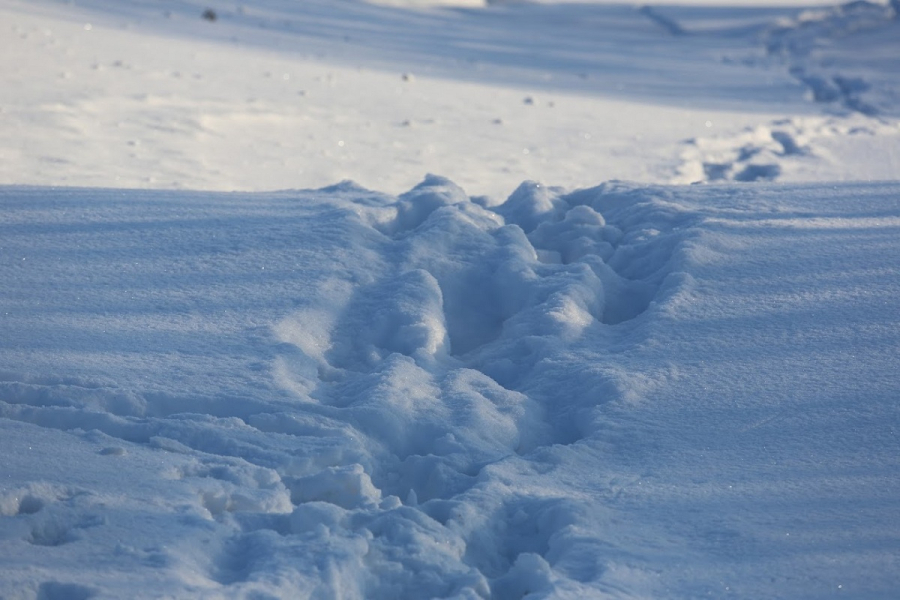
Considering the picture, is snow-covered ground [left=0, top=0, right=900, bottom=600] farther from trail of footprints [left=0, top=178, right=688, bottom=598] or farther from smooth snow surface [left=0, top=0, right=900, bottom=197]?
smooth snow surface [left=0, top=0, right=900, bottom=197]

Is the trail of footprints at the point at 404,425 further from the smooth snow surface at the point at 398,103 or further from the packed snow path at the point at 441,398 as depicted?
the smooth snow surface at the point at 398,103

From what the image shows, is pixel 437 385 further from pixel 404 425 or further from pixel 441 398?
pixel 404 425

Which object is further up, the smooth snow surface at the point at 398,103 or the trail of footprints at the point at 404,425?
the smooth snow surface at the point at 398,103

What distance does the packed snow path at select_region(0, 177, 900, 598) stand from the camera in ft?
6.48

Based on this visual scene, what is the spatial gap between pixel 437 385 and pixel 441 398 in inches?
3.2

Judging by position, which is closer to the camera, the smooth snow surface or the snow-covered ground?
the snow-covered ground

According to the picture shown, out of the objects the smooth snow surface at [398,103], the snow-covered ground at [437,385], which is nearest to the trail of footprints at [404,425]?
the snow-covered ground at [437,385]

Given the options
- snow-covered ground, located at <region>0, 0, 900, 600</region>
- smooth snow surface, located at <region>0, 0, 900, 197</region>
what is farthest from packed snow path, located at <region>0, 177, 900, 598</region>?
smooth snow surface, located at <region>0, 0, 900, 197</region>

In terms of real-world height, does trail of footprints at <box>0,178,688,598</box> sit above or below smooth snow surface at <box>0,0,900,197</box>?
below

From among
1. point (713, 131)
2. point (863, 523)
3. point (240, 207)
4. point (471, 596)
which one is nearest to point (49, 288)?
point (240, 207)

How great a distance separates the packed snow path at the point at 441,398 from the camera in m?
1.97

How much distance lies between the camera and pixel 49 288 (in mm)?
2912

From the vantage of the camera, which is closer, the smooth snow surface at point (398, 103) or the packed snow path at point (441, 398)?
the packed snow path at point (441, 398)

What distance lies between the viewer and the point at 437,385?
2686 millimetres
